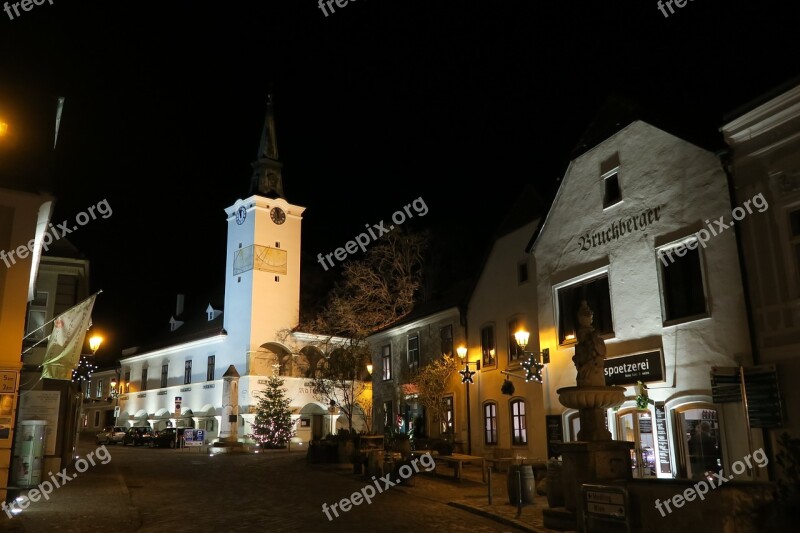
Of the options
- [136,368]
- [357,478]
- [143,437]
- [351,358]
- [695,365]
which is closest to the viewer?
[695,365]

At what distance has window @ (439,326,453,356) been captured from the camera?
27125 mm

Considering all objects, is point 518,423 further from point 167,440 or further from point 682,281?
point 167,440

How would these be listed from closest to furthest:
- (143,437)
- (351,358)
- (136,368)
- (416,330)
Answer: (416,330)
(351,358)
(143,437)
(136,368)

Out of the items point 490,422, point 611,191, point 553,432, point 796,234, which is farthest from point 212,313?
point 796,234

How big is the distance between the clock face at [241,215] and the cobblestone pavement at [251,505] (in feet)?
103

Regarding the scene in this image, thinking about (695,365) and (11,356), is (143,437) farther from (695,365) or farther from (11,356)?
(695,365)

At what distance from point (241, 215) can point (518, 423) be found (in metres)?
36.0

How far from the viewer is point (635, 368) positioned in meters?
16.3

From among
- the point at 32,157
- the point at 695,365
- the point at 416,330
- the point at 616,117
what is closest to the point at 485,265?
the point at 416,330

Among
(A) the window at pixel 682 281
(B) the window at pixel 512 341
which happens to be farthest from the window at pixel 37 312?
(A) the window at pixel 682 281

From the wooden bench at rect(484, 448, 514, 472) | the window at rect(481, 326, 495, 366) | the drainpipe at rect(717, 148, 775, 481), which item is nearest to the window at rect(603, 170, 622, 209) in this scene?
the drainpipe at rect(717, 148, 775, 481)

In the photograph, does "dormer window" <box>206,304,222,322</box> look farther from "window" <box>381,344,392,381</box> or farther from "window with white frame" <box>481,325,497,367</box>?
"window with white frame" <box>481,325,497,367</box>

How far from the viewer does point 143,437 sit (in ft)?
156

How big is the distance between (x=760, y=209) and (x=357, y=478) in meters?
14.0
